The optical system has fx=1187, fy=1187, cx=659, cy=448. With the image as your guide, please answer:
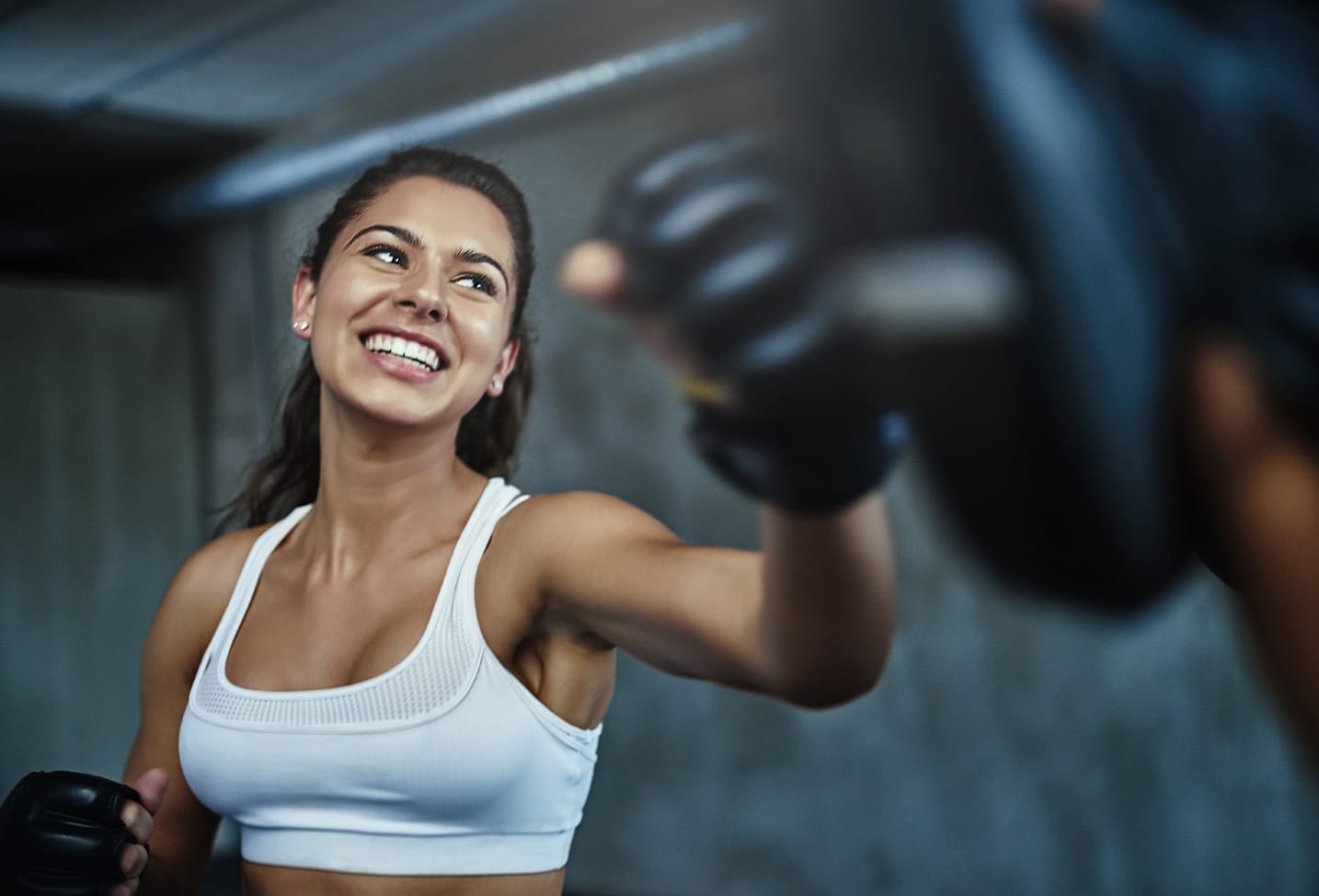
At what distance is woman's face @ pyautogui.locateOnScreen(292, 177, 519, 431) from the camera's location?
3.52ft

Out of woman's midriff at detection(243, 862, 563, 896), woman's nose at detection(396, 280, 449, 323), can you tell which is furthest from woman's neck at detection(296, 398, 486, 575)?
woman's midriff at detection(243, 862, 563, 896)

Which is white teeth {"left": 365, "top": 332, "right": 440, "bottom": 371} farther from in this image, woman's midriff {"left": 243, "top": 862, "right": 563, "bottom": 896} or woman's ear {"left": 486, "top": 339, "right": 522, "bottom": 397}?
woman's midriff {"left": 243, "top": 862, "right": 563, "bottom": 896}

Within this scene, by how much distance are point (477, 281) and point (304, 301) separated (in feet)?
0.78

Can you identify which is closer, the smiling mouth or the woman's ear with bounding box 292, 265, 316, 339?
the smiling mouth

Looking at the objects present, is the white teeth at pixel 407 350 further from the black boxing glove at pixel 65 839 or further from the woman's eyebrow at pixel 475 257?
the black boxing glove at pixel 65 839

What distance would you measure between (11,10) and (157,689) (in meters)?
2.23

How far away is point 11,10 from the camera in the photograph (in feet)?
9.07

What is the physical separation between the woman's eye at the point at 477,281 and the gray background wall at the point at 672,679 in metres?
0.33

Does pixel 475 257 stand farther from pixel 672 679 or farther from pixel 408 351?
pixel 672 679

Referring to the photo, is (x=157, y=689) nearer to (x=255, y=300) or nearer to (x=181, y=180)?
(x=255, y=300)

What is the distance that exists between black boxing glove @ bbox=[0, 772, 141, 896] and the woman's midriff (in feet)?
0.44

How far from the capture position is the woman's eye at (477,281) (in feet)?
3.64

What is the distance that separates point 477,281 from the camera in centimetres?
112

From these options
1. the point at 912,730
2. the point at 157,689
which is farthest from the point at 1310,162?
the point at 912,730
